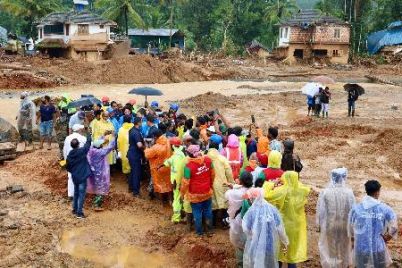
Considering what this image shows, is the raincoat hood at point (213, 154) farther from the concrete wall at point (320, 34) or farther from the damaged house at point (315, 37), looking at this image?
the concrete wall at point (320, 34)

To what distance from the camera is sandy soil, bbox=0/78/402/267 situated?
26.6 feet

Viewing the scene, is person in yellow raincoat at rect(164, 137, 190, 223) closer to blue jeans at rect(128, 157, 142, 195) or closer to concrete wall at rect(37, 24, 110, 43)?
blue jeans at rect(128, 157, 142, 195)

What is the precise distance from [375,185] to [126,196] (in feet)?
19.2

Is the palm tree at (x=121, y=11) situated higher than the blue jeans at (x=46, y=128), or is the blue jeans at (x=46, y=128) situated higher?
the palm tree at (x=121, y=11)

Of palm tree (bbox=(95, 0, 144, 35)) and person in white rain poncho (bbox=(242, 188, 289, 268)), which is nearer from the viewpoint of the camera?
person in white rain poncho (bbox=(242, 188, 289, 268))

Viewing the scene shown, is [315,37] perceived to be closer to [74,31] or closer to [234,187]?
[74,31]

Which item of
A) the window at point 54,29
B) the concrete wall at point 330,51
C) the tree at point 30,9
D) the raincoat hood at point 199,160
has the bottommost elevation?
the raincoat hood at point 199,160

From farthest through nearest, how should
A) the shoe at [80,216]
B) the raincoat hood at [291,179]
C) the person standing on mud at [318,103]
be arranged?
A: the person standing on mud at [318,103]
the shoe at [80,216]
the raincoat hood at [291,179]

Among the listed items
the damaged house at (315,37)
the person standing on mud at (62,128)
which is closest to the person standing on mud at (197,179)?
the person standing on mud at (62,128)

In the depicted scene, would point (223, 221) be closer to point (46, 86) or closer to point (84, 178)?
point (84, 178)

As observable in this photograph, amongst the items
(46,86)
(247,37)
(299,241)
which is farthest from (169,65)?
(299,241)

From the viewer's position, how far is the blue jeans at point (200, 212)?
842 cm

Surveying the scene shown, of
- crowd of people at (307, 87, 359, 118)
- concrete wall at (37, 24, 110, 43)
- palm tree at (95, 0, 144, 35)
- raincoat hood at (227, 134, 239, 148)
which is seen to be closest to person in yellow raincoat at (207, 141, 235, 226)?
raincoat hood at (227, 134, 239, 148)

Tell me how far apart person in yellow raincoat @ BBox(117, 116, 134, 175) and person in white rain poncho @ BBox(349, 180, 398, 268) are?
583cm
